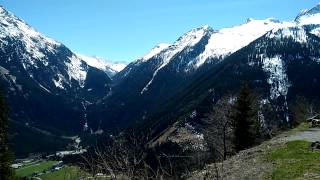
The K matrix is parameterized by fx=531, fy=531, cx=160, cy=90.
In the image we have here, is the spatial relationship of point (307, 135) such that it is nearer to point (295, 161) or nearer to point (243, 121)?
point (295, 161)

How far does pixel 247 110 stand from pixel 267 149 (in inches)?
1171

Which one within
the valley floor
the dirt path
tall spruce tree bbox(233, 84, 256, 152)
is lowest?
the valley floor

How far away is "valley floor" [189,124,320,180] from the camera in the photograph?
34.4 m

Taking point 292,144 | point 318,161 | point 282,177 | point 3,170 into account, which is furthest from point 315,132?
point 3,170

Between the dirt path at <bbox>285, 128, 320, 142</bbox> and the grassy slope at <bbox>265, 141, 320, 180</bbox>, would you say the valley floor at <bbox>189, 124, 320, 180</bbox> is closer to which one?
the grassy slope at <bbox>265, 141, 320, 180</bbox>

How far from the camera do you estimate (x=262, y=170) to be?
36781 mm

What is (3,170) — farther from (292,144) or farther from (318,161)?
(318,161)

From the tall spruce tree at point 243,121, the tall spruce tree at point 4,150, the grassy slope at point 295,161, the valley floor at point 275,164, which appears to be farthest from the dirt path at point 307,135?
the tall spruce tree at point 4,150

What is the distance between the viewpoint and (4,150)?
338 feet

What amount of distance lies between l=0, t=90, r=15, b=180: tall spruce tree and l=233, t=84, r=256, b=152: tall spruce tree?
4896 centimetres

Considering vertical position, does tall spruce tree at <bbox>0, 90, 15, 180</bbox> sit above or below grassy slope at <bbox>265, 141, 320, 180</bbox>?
above

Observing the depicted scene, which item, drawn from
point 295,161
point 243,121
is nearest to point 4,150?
point 243,121

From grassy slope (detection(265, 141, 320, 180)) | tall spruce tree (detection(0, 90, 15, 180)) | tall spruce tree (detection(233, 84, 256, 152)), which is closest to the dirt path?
grassy slope (detection(265, 141, 320, 180))

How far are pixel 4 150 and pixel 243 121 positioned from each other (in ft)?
Answer: 169
